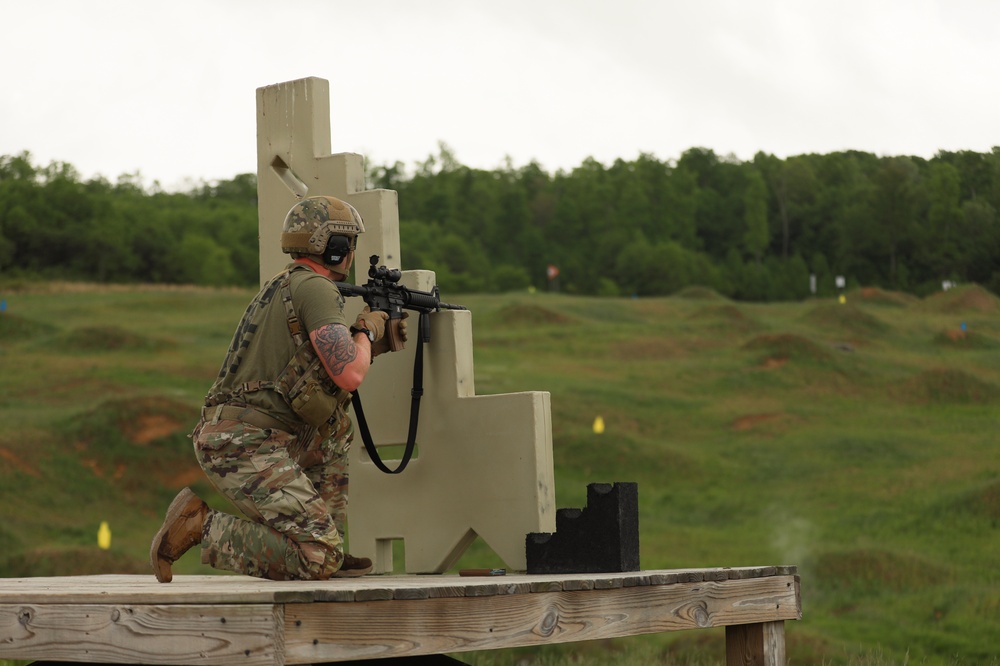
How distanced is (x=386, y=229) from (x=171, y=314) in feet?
125

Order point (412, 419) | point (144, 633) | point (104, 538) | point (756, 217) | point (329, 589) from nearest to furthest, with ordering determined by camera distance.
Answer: point (329, 589), point (144, 633), point (412, 419), point (104, 538), point (756, 217)

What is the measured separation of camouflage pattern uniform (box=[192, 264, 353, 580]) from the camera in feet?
16.8

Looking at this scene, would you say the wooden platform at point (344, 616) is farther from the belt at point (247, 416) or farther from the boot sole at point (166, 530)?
the belt at point (247, 416)

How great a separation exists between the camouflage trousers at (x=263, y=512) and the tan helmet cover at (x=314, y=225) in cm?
78

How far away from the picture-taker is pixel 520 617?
4.55m

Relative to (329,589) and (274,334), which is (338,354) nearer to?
(274,334)

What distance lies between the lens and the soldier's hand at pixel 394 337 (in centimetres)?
573

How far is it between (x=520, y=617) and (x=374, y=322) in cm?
157

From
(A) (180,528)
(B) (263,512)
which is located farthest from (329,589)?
(A) (180,528)

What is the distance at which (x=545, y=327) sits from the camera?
40.0m

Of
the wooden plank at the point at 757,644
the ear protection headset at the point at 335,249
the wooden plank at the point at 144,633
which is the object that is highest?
the ear protection headset at the point at 335,249

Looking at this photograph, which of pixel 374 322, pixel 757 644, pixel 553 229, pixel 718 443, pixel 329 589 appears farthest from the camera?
pixel 553 229

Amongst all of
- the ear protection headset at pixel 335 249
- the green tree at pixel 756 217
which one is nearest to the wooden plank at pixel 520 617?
the ear protection headset at pixel 335 249

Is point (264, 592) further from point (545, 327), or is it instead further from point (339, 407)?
point (545, 327)
